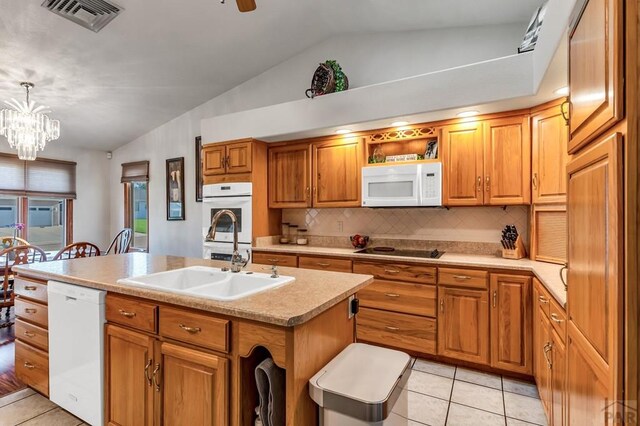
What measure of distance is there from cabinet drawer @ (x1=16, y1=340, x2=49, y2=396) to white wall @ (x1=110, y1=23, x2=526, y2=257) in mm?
2708

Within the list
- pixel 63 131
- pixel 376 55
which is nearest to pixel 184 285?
pixel 376 55

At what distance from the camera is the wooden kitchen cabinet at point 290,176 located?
375 cm

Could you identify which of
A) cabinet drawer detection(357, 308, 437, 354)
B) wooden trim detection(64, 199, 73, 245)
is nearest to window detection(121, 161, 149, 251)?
wooden trim detection(64, 199, 73, 245)

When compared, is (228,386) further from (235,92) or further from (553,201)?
(235,92)

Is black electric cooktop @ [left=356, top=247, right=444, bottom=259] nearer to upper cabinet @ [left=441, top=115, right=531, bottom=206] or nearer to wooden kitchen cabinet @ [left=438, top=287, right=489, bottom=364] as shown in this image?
wooden kitchen cabinet @ [left=438, top=287, right=489, bottom=364]

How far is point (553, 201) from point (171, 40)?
3.89 metres

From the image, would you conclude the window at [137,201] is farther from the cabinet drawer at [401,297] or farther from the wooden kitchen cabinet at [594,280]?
the wooden kitchen cabinet at [594,280]

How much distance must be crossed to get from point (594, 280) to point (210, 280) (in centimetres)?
185

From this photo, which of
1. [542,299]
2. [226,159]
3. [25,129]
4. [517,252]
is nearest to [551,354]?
[542,299]

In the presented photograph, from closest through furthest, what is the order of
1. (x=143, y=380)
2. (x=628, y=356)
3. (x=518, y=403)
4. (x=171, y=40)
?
(x=628, y=356), (x=143, y=380), (x=518, y=403), (x=171, y=40)

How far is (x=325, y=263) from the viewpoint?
127 inches

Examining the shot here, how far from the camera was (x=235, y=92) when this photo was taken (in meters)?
4.56

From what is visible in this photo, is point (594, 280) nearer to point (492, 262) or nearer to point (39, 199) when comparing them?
point (492, 262)

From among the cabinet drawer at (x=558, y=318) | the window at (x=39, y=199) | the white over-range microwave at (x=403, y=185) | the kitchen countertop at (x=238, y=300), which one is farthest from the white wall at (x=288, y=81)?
the kitchen countertop at (x=238, y=300)
